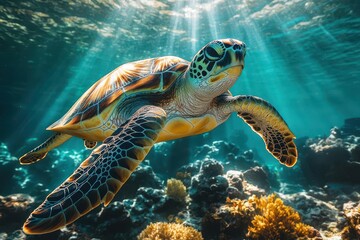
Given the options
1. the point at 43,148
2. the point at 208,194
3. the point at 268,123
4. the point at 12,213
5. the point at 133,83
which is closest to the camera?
the point at 133,83

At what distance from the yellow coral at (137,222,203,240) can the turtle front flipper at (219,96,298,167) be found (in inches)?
83.5

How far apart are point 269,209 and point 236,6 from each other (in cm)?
1251

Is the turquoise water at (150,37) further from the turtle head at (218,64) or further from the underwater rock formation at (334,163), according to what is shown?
the turtle head at (218,64)

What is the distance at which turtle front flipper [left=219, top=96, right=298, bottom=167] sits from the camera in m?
3.97

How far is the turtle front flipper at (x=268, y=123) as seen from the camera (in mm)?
3971

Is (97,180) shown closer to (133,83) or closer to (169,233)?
(169,233)

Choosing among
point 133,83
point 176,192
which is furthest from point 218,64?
point 176,192

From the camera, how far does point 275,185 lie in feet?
37.3

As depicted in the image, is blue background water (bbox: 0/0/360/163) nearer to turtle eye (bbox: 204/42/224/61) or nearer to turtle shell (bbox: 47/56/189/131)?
turtle shell (bbox: 47/56/189/131)

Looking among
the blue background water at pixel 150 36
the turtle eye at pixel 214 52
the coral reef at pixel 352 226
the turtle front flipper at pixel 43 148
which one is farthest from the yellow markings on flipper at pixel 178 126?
the blue background water at pixel 150 36

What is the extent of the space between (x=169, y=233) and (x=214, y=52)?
284cm

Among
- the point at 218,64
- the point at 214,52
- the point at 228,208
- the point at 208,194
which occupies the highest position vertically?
the point at 214,52

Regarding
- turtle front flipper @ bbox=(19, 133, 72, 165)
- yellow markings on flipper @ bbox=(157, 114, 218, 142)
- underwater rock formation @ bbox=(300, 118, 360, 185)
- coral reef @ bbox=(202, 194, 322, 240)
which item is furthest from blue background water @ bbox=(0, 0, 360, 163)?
coral reef @ bbox=(202, 194, 322, 240)

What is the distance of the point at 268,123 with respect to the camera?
432 centimetres
